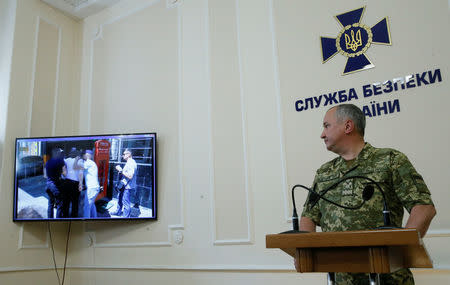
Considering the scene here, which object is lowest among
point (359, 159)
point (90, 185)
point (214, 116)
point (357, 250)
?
point (357, 250)

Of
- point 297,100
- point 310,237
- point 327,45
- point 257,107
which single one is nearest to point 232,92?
point 257,107

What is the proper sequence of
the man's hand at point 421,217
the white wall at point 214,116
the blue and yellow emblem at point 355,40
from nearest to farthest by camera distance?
the man's hand at point 421,217, the white wall at point 214,116, the blue and yellow emblem at point 355,40

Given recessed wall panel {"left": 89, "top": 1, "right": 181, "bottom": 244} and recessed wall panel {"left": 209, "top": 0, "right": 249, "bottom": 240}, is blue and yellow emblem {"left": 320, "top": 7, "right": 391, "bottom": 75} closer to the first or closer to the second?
recessed wall panel {"left": 209, "top": 0, "right": 249, "bottom": 240}

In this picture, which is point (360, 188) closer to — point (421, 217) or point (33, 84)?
point (421, 217)

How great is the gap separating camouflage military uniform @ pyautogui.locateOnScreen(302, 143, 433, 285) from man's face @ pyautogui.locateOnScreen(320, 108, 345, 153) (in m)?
0.18

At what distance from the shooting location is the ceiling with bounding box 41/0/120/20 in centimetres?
574

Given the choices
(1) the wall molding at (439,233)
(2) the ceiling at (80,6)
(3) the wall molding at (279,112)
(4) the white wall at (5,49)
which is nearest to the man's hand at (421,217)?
(1) the wall molding at (439,233)

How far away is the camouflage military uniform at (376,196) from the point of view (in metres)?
2.17

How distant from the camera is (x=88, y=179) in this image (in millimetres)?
4746

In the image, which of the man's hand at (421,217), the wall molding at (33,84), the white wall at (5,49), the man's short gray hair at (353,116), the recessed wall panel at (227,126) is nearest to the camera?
the man's hand at (421,217)

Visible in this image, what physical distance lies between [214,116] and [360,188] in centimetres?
241

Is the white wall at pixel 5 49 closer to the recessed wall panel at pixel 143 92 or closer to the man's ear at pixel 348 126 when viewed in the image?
the recessed wall panel at pixel 143 92

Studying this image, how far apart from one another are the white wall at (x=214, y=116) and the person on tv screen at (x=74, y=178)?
48 cm

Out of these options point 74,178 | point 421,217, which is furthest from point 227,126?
point 421,217
